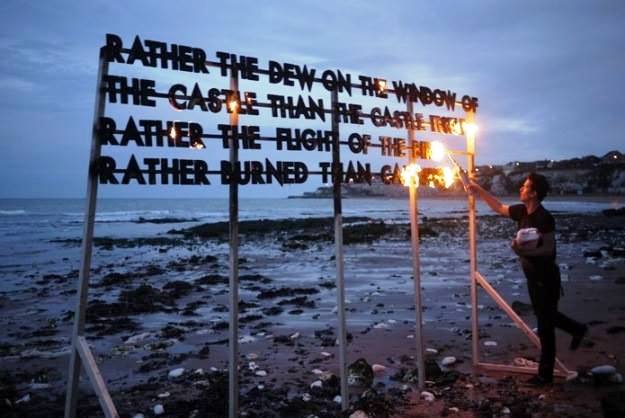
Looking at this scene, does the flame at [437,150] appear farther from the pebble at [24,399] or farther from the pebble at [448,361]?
the pebble at [24,399]

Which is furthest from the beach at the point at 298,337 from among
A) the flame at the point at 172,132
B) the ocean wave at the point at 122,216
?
the ocean wave at the point at 122,216

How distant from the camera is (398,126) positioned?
6.54 meters

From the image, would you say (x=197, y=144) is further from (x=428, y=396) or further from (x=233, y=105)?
(x=428, y=396)

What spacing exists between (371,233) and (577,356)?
24.5m

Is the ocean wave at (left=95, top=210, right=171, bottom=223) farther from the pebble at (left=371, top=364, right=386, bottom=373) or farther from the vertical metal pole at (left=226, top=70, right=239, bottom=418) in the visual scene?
the vertical metal pole at (left=226, top=70, right=239, bottom=418)

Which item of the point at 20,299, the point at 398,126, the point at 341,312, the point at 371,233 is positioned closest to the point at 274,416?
the point at 341,312

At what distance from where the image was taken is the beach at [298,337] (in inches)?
233

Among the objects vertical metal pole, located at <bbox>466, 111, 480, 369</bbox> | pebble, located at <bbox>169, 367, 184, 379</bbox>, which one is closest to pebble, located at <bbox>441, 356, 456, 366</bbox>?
vertical metal pole, located at <bbox>466, 111, 480, 369</bbox>

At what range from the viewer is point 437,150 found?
271 inches

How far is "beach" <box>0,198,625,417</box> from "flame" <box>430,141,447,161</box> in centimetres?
278

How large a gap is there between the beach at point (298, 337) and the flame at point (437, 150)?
278 cm

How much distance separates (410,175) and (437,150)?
64 centimetres

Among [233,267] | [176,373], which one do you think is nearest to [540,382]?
[233,267]

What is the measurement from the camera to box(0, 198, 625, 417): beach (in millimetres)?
5918
